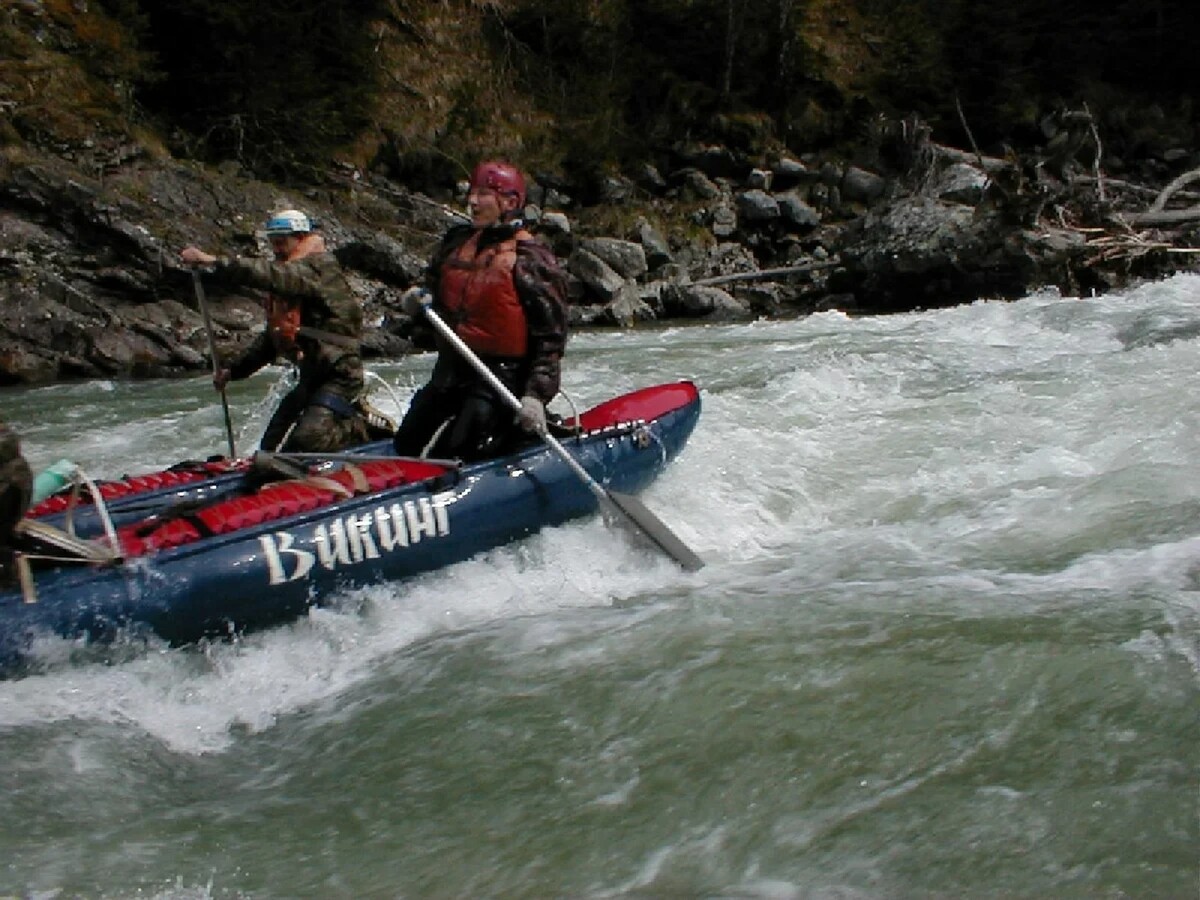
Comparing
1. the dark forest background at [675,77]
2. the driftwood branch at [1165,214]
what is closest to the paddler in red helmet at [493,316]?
the driftwood branch at [1165,214]

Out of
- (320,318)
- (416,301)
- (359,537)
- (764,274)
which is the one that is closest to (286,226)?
(320,318)

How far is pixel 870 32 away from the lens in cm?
2348

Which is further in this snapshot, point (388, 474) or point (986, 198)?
point (986, 198)

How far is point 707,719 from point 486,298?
234 centimetres

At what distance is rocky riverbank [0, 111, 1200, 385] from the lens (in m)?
12.0

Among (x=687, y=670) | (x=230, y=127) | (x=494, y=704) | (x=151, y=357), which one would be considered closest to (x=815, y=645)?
(x=687, y=670)

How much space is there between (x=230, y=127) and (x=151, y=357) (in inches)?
203

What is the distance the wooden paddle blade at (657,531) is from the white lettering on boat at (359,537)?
2.62ft

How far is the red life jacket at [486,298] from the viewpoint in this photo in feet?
17.0

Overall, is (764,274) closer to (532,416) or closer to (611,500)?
(611,500)

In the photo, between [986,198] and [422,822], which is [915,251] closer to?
[986,198]

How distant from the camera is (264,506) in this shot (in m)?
4.82

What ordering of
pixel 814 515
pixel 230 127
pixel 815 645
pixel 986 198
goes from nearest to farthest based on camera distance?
1. pixel 815 645
2. pixel 814 515
3. pixel 986 198
4. pixel 230 127

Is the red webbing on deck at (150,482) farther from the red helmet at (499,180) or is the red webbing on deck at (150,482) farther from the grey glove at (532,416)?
the red helmet at (499,180)
